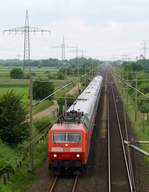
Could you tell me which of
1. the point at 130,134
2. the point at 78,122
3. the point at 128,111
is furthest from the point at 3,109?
the point at 128,111

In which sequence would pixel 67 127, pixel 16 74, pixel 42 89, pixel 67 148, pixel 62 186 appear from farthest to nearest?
1. pixel 16 74
2. pixel 42 89
3. pixel 67 127
4. pixel 67 148
5. pixel 62 186

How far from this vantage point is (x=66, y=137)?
23.0m

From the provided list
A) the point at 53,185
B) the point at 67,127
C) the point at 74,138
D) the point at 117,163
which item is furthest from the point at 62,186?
the point at 117,163

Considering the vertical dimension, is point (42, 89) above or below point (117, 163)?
above

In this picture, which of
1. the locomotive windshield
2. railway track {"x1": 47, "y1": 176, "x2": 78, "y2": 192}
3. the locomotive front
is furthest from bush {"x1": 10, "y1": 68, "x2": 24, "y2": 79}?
railway track {"x1": 47, "y1": 176, "x2": 78, "y2": 192}

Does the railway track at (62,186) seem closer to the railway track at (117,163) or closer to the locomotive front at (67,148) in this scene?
the locomotive front at (67,148)

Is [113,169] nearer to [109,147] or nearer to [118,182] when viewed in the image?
[118,182]

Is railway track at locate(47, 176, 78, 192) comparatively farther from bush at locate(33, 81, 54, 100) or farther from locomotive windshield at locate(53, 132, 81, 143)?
bush at locate(33, 81, 54, 100)

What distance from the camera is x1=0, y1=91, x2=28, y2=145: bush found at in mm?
27969

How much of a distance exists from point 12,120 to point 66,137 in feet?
20.1

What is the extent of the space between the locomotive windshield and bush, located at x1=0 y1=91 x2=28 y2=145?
565cm

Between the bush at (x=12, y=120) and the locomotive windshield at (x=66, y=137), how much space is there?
18.5ft

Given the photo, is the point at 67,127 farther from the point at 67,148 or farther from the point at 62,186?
the point at 62,186

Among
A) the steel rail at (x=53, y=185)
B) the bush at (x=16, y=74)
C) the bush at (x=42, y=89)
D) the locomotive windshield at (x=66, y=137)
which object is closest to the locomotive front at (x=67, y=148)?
the locomotive windshield at (x=66, y=137)
